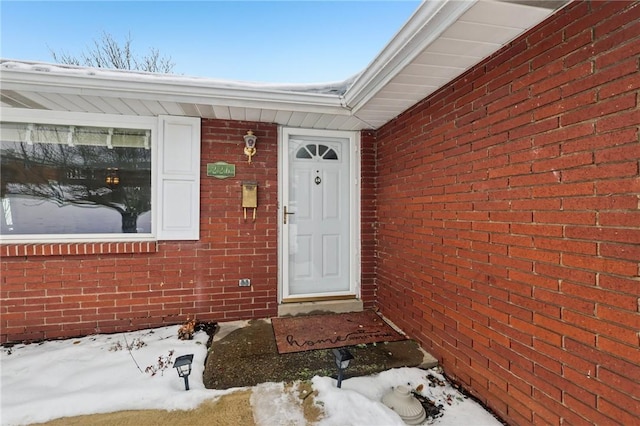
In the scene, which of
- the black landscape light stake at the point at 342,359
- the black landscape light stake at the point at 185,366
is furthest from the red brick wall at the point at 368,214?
the black landscape light stake at the point at 185,366

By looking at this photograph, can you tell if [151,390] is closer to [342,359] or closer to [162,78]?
[342,359]

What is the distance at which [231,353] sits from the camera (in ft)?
8.67

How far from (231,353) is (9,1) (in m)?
4.06

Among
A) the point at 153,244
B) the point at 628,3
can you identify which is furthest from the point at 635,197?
the point at 153,244

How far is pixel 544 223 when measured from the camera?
64.3 inches

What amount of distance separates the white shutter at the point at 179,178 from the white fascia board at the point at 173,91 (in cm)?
51

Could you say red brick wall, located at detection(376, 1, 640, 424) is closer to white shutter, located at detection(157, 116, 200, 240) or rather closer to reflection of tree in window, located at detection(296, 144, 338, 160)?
reflection of tree in window, located at detection(296, 144, 338, 160)

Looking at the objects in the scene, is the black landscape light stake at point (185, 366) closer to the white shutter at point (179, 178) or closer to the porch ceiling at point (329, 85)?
the white shutter at point (179, 178)

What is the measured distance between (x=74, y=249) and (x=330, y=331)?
2835 mm

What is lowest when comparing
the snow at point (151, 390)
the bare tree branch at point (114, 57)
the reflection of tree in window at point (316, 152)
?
the snow at point (151, 390)

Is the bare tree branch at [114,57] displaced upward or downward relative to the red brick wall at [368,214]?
upward

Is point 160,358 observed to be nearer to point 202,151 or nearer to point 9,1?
point 202,151

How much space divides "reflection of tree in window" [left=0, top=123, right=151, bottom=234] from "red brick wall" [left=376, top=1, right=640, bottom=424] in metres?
3.16

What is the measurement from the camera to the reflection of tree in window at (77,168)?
3.01 m
